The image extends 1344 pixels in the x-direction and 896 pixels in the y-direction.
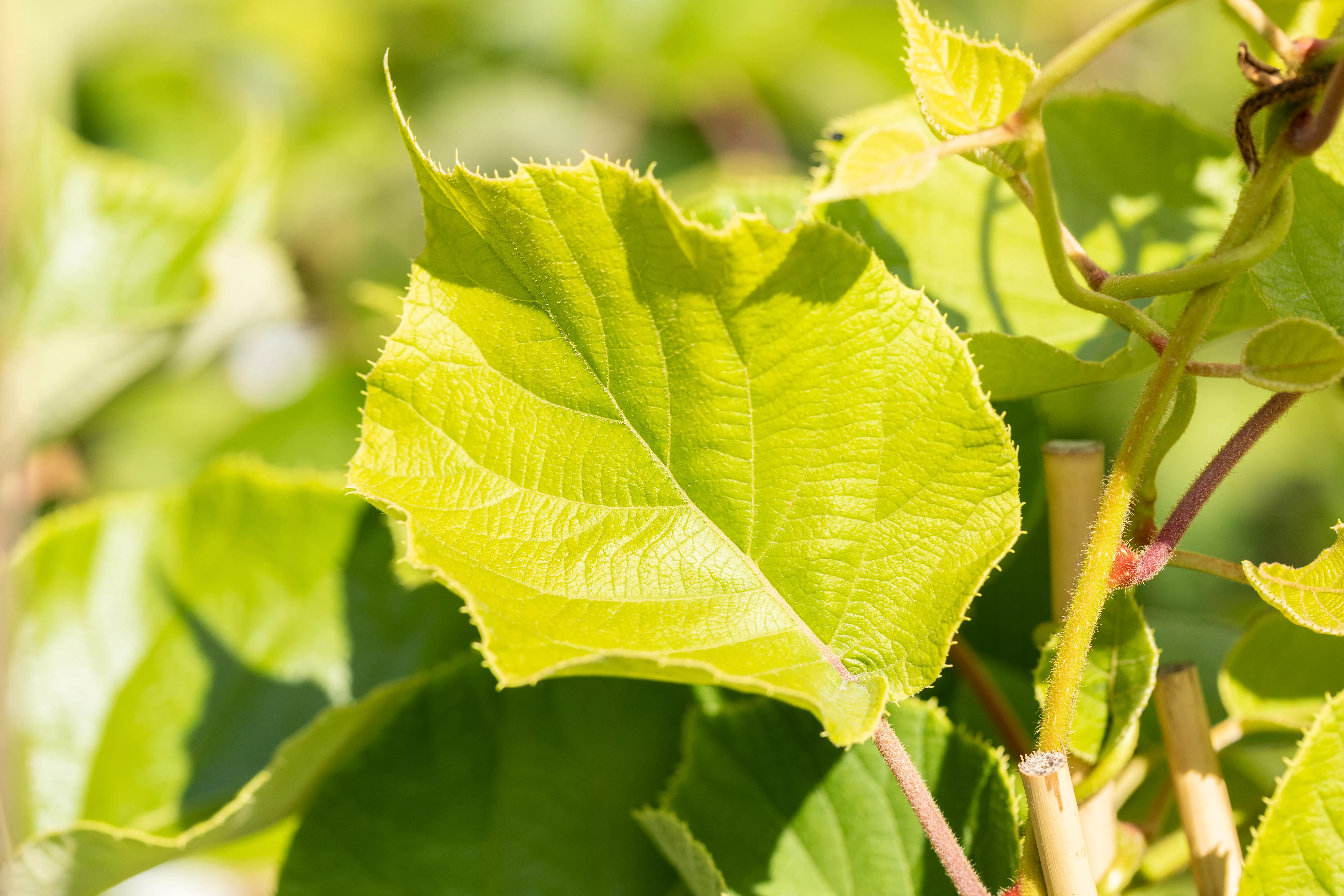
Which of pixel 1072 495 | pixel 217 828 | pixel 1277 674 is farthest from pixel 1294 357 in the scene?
pixel 217 828

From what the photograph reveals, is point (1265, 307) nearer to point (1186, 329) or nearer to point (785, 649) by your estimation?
point (1186, 329)

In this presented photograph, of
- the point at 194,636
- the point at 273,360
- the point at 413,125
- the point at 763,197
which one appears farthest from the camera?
the point at 413,125

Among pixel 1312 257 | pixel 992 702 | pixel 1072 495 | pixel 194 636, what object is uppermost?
pixel 1312 257

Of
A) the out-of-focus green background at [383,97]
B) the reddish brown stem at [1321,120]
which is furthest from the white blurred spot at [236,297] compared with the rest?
the reddish brown stem at [1321,120]

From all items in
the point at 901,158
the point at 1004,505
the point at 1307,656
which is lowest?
the point at 1307,656

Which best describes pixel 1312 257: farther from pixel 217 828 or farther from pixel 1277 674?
pixel 217 828

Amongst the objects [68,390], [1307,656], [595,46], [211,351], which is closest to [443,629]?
[1307,656]
